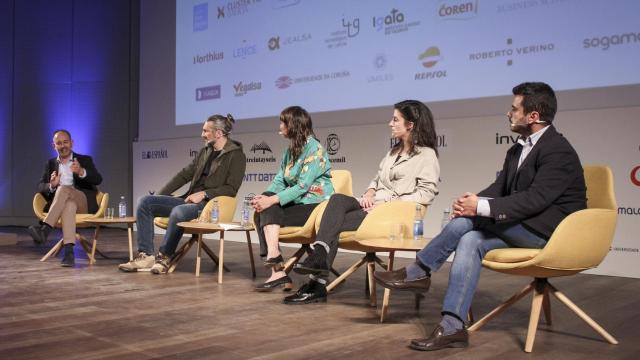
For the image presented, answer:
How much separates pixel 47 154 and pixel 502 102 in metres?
6.83

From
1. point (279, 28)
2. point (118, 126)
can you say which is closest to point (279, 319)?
point (279, 28)

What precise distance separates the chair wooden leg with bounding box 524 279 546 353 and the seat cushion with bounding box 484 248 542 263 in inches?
9.0

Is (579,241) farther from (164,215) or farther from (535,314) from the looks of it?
(164,215)

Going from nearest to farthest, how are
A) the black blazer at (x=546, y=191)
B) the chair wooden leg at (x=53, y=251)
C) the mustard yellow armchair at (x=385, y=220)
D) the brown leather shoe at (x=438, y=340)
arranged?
1. the brown leather shoe at (x=438, y=340)
2. the black blazer at (x=546, y=191)
3. the mustard yellow armchair at (x=385, y=220)
4. the chair wooden leg at (x=53, y=251)

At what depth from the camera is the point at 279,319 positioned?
3088mm

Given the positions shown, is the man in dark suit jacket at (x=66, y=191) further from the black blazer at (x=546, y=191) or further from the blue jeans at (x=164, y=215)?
the black blazer at (x=546, y=191)

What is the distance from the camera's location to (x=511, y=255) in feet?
8.47

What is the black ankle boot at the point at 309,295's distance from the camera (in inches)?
138

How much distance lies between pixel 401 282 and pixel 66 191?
337 cm

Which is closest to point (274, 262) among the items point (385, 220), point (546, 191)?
point (385, 220)

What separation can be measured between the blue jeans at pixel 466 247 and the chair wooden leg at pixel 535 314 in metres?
0.19

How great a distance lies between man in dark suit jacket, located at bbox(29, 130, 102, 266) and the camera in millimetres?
5051

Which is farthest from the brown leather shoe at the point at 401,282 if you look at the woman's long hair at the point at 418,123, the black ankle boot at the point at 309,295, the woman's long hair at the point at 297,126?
the woman's long hair at the point at 297,126

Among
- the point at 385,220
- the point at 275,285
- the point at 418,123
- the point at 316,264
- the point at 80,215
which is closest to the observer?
the point at 316,264
